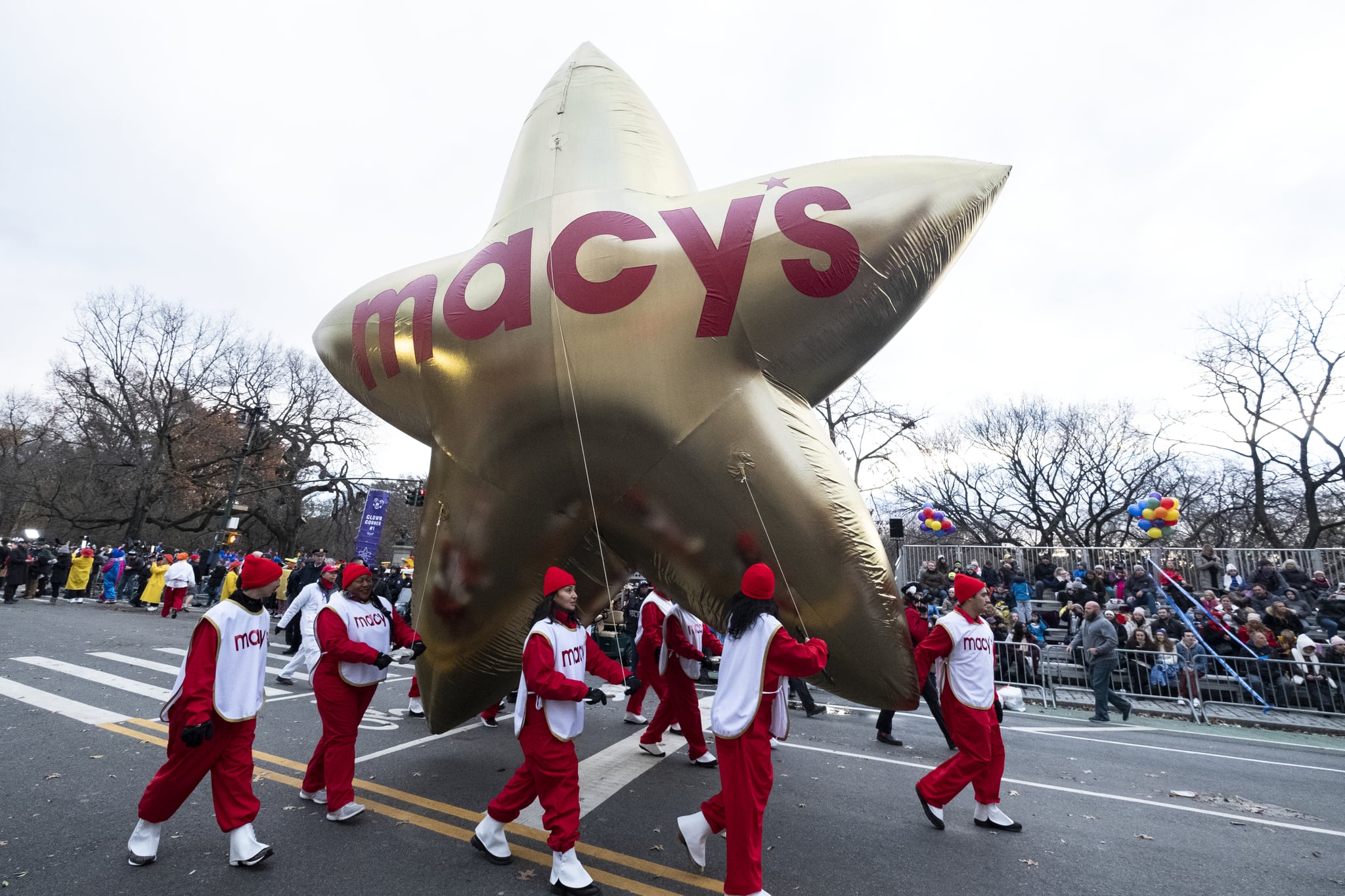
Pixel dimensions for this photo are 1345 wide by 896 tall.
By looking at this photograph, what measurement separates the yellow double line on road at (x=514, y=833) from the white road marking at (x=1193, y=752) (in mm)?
6207

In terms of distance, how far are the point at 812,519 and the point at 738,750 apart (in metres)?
1.28

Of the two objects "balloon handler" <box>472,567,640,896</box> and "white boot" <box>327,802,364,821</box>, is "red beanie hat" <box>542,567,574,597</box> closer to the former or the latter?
"balloon handler" <box>472,567,640,896</box>

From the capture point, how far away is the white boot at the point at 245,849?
340cm

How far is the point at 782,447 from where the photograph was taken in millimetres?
3582

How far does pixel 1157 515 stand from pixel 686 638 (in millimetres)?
14922

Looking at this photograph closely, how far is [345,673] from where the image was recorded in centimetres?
432

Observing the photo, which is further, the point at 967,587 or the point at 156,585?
the point at 156,585

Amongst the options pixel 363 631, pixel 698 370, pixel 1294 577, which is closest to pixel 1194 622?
pixel 1294 577

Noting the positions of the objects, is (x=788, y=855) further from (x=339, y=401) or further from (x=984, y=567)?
(x=339, y=401)

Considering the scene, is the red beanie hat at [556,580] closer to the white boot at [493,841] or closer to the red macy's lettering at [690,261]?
the white boot at [493,841]

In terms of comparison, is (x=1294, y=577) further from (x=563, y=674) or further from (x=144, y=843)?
(x=144, y=843)

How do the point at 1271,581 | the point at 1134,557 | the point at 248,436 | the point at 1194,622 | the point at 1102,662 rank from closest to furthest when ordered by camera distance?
the point at 1102,662
the point at 1194,622
the point at 1271,581
the point at 1134,557
the point at 248,436

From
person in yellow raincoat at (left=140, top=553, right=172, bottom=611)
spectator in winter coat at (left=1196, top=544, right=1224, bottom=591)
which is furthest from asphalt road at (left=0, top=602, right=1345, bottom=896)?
person in yellow raincoat at (left=140, top=553, right=172, bottom=611)

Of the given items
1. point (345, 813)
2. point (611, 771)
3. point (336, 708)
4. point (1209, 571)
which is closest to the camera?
point (345, 813)
